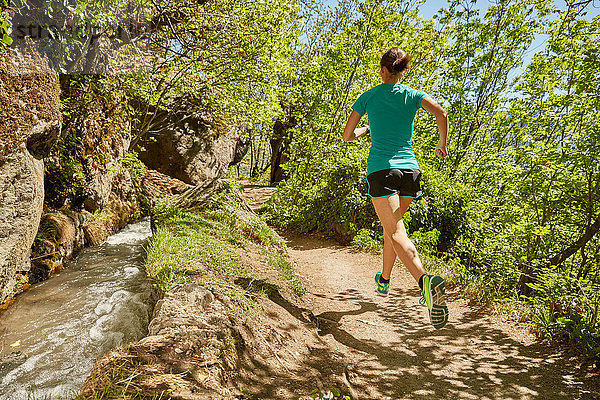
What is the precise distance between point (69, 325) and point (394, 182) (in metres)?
3.98

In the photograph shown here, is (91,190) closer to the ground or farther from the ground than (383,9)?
closer to the ground

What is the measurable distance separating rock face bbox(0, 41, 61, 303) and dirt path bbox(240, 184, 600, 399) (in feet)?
13.0

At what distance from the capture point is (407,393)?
8.93ft

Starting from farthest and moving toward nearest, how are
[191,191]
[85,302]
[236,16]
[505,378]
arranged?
[191,191] < [236,16] < [85,302] < [505,378]

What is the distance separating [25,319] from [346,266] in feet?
17.7

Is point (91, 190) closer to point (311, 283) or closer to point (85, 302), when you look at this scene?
point (85, 302)

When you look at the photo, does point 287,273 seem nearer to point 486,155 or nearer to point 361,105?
point 361,105

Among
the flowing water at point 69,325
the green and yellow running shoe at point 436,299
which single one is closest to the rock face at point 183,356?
the flowing water at point 69,325

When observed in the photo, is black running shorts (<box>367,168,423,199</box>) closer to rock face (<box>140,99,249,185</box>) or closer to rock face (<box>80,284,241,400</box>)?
rock face (<box>80,284,241,400</box>)

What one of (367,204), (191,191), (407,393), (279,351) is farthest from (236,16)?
(407,393)

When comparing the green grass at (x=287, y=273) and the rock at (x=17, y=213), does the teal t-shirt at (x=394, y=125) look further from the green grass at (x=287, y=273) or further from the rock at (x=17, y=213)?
the rock at (x=17, y=213)

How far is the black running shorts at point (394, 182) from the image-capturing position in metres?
3.04

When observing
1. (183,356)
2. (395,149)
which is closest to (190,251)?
(183,356)

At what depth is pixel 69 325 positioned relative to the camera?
3867mm
